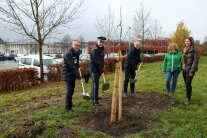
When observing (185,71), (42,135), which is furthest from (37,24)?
(42,135)

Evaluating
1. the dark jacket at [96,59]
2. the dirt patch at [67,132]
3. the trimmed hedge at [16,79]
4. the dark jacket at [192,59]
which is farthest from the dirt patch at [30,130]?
the trimmed hedge at [16,79]

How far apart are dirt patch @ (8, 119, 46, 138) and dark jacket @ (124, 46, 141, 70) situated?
404cm

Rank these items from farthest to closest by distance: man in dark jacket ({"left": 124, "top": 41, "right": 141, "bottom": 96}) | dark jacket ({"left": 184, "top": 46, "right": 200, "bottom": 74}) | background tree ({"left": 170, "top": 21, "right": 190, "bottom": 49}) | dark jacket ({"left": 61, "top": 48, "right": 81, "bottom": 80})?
background tree ({"left": 170, "top": 21, "right": 190, "bottom": 49}) < man in dark jacket ({"left": 124, "top": 41, "right": 141, "bottom": 96}) < dark jacket ({"left": 184, "top": 46, "right": 200, "bottom": 74}) < dark jacket ({"left": 61, "top": 48, "right": 81, "bottom": 80})

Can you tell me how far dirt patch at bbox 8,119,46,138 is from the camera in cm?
635

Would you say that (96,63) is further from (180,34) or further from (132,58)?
(180,34)

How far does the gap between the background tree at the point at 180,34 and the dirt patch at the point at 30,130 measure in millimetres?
39697

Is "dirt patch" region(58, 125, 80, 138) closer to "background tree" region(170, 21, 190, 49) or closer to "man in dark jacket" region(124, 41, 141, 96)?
"man in dark jacket" region(124, 41, 141, 96)

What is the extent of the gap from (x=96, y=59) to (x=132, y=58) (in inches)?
70.5

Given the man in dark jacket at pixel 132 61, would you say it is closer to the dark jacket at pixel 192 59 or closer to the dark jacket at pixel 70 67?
the dark jacket at pixel 192 59

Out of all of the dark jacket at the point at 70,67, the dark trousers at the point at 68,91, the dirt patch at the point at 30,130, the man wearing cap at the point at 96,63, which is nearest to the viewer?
the dirt patch at the point at 30,130

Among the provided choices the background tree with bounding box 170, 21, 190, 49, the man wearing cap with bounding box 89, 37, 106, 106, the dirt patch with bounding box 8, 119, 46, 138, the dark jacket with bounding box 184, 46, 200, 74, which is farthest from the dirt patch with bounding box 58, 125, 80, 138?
the background tree with bounding box 170, 21, 190, 49

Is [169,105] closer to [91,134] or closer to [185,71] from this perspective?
[185,71]

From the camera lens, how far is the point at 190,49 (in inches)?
359

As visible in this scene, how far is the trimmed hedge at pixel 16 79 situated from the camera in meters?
14.4
